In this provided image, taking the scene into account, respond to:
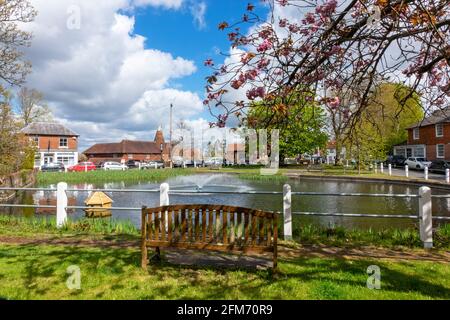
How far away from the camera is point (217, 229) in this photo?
512 cm

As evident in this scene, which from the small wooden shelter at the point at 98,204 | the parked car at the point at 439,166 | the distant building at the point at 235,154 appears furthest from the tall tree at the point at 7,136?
the distant building at the point at 235,154

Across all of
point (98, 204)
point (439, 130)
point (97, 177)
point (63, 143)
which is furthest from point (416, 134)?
point (63, 143)

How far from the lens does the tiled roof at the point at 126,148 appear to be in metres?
86.2

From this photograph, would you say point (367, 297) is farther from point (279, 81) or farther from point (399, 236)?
point (399, 236)

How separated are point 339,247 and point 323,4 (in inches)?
185

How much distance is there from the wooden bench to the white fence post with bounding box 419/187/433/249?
152 inches

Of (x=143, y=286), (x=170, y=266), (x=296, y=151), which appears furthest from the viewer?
(x=296, y=151)

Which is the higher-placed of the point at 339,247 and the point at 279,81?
the point at 279,81

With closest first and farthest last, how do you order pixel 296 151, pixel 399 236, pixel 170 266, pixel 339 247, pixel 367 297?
pixel 367 297 < pixel 170 266 < pixel 339 247 < pixel 399 236 < pixel 296 151

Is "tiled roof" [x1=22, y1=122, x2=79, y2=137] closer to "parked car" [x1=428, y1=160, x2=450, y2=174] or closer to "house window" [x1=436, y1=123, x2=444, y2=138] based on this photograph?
"parked car" [x1=428, y1=160, x2=450, y2=174]

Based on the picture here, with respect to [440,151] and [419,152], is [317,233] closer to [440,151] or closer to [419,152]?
[440,151]
